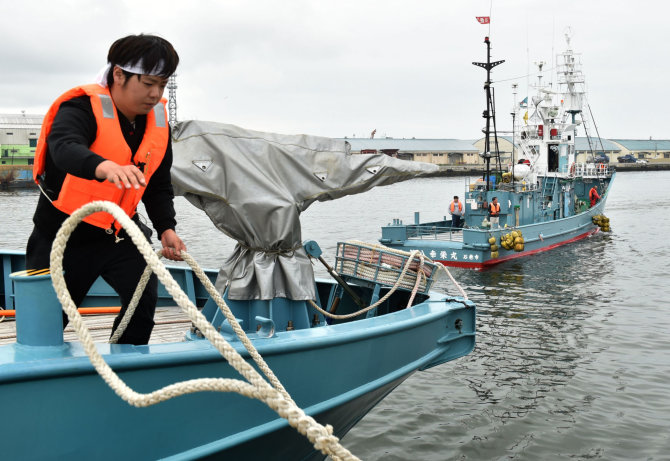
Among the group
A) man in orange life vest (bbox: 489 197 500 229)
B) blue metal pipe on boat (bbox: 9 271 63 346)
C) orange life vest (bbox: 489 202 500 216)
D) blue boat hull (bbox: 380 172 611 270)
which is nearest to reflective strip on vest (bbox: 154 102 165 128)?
blue metal pipe on boat (bbox: 9 271 63 346)

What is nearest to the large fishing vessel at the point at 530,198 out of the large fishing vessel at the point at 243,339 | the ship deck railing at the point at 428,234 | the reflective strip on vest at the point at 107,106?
the ship deck railing at the point at 428,234

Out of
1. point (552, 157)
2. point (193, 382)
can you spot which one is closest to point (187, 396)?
point (193, 382)

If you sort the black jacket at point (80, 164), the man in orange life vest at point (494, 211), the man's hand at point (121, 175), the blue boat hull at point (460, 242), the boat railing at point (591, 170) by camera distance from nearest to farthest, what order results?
the man's hand at point (121, 175) < the black jacket at point (80, 164) < the blue boat hull at point (460, 242) < the man in orange life vest at point (494, 211) < the boat railing at point (591, 170)

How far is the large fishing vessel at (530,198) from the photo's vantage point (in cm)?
2170

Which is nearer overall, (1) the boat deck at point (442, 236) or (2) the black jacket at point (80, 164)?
(2) the black jacket at point (80, 164)

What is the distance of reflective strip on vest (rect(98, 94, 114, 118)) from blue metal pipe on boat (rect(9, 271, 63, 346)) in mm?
879

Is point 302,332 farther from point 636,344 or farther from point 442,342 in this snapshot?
point 636,344

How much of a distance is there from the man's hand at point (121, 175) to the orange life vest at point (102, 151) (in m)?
0.53

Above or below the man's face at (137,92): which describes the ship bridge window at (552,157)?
above

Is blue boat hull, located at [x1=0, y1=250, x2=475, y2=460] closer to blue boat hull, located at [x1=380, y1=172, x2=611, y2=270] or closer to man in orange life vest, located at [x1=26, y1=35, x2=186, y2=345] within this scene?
man in orange life vest, located at [x1=26, y1=35, x2=186, y2=345]

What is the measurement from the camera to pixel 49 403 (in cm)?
348

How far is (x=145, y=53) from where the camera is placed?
3326mm

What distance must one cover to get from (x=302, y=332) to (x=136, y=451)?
1.46m

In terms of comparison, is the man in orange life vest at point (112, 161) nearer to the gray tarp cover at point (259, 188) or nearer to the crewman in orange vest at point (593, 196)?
the gray tarp cover at point (259, 188)
